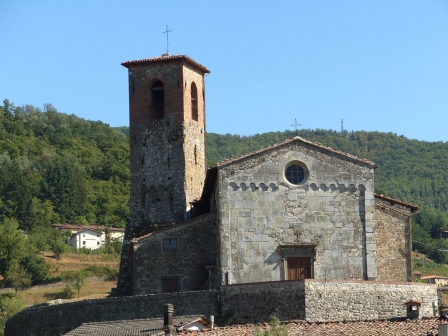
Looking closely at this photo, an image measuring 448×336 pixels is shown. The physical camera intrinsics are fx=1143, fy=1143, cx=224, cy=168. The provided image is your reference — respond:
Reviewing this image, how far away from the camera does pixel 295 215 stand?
4712 cm

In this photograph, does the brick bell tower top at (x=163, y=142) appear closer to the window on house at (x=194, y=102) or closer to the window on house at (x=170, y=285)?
the window on house at (x=194, y=102)

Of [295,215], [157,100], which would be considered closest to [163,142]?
[157,100]

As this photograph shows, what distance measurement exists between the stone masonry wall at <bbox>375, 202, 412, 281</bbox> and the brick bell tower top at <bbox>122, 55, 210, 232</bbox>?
31.6ft

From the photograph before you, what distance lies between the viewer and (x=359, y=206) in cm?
4744

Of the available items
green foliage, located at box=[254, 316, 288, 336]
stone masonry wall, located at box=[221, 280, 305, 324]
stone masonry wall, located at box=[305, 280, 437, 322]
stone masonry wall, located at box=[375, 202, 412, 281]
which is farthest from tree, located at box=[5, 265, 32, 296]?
green foliage, located at box=[254, 316, 288, 336]

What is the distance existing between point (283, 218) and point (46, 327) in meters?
11.5

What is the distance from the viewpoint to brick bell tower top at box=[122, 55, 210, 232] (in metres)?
53.9

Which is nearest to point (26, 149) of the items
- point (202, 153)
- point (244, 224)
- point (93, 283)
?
point (93, 283)

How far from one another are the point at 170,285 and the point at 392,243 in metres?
9.78

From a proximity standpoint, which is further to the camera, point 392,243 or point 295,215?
point 392,243

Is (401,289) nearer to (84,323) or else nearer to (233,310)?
(233,310)

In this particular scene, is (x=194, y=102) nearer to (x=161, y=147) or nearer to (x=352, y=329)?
(x=161, y=147)

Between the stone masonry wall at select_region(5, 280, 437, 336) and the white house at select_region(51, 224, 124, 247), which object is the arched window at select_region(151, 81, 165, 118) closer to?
the stone masonry wall at select_region(5, 280, 437, 336)

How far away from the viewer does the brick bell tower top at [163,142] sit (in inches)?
2122
